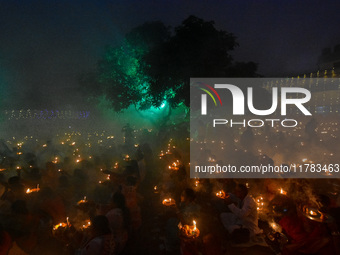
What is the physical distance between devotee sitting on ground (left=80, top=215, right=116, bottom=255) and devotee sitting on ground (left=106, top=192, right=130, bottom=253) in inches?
35.3

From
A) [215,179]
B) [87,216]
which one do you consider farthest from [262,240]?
[87,216]

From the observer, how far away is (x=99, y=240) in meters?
3.39

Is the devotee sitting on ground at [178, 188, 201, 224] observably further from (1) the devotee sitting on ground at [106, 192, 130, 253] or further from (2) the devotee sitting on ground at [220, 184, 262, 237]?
(1) the devotee sitting on ground at [106, 192, 130, 253]

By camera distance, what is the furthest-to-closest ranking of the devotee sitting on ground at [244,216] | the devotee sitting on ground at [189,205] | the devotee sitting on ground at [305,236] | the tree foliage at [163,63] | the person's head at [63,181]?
1. the tree foliage at [163,63]
2. the person's head at [63,181]
3. the devotee sitting on ground at [244,216]
4. the devotee sitting on ground at [189,205]
5. the devotee sitting on ground at [305,236]

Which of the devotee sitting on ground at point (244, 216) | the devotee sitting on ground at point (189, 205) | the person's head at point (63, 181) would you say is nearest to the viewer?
the devotee sitting on ground at point (189, 205)

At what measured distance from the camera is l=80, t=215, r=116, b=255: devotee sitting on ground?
3336 mm

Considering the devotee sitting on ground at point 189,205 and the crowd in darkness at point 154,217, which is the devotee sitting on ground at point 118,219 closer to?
the crowd in darkness at point 154,217

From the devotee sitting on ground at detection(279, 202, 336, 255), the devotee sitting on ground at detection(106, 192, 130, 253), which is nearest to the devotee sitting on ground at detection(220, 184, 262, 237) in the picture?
the devotee sitting on ground at detection(279, 202, 336, 255)

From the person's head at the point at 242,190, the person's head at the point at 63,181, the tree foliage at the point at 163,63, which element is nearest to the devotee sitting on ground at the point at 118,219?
the person's head at the point at 63,181

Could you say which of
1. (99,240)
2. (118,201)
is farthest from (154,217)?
(99,240)

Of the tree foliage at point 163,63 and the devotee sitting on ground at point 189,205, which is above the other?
the tree foliage at point 163,63

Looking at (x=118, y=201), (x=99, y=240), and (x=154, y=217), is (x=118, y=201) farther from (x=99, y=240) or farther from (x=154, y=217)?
(x=154, y=217)

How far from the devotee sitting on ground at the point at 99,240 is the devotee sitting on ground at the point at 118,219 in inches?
35.3

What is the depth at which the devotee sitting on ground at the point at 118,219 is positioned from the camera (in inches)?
174
